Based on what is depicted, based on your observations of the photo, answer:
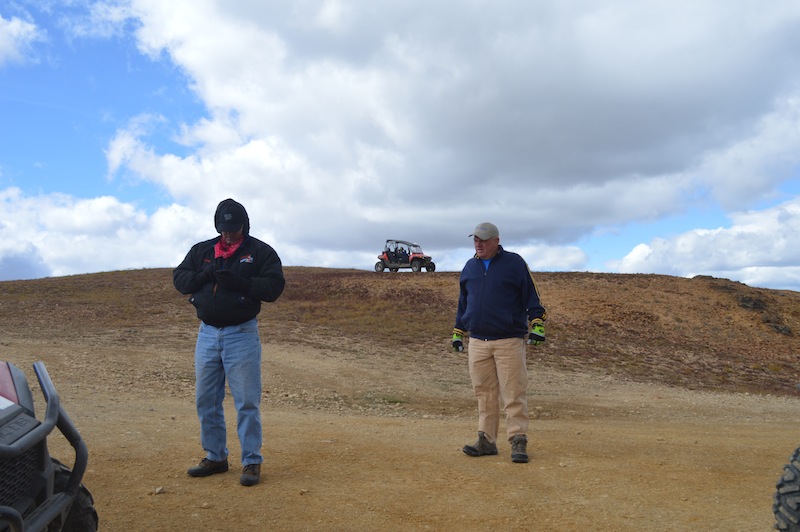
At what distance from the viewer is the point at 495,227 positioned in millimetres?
6324

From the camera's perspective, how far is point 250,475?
5.09 metres

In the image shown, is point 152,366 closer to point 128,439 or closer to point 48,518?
point 128,439

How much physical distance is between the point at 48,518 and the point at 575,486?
3.73m

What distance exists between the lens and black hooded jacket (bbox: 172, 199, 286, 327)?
5.12 m

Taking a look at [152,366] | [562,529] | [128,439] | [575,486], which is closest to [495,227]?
[575,486]

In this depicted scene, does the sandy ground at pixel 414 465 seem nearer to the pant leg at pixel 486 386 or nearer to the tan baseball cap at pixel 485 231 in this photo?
the pant leg at pixel 486 386

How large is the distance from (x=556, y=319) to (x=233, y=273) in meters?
18.0

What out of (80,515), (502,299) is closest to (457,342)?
(502,299)

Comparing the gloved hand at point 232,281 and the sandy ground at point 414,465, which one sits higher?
the gloved hand at point 232,281

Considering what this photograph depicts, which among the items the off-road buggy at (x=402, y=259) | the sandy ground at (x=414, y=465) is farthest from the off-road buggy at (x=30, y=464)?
the off-road buggy at (x=402, y=259)

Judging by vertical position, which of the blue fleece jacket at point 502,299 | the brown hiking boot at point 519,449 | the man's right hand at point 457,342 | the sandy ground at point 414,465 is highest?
the blue fleece jacket at point 502,299

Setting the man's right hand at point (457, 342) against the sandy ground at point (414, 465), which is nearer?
the sandy ground at point (414, 465)

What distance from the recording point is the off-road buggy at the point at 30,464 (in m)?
2.75

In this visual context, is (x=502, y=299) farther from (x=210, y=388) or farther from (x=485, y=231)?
(x=210, y=388)
